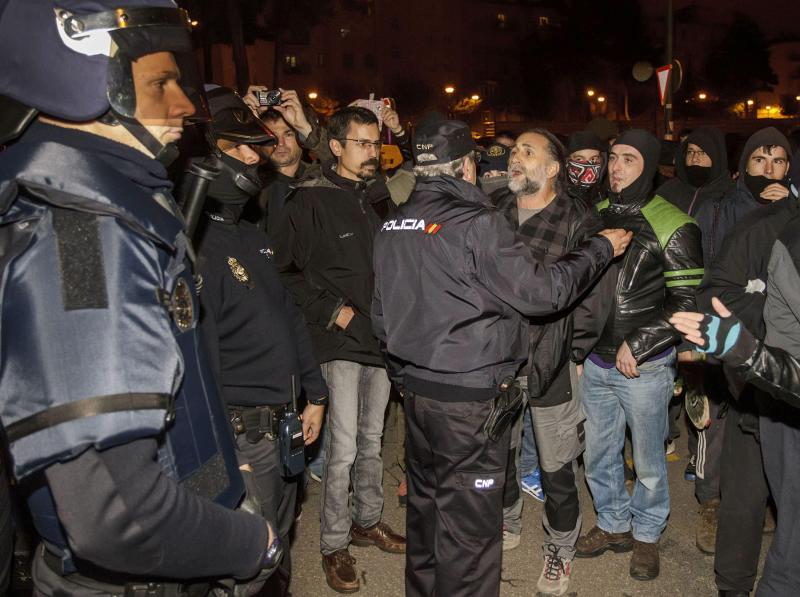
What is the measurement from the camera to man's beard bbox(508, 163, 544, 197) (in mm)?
4191

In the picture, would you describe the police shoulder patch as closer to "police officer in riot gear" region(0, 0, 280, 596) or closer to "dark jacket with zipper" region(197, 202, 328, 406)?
"police officer in riot gear" region(0, 0, 280, 596)

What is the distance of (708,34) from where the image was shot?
79.9m

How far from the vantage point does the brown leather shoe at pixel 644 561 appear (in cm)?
409

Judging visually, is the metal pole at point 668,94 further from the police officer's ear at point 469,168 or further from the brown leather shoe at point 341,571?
the brown leather shoe at point 341,571

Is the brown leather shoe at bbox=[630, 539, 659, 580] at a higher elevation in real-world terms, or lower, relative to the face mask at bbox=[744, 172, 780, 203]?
lower

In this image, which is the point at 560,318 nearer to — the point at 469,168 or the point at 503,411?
the point at 503,411

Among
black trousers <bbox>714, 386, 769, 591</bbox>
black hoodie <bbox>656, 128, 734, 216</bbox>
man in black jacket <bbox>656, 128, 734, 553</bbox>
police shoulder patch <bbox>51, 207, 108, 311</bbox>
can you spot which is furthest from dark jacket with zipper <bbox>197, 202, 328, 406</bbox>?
black hoodie <bbox>656, 128, 734, 216</bbox>

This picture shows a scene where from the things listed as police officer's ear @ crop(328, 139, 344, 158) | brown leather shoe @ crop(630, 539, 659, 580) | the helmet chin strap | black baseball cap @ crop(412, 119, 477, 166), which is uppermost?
the helmet chin strap

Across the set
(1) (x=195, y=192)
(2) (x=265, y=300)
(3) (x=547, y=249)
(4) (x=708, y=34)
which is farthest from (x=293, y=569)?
(4) (x=708, y=34)

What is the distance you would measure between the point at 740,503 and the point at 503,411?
1385mm

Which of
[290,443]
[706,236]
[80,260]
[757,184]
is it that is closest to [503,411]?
[290,443]

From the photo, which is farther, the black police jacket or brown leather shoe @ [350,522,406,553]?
brown leather shoe @ [350,522,406,553]

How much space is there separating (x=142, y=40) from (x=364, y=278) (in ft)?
9.04

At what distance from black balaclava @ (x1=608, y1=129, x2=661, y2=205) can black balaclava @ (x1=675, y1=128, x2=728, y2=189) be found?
2065 mm
